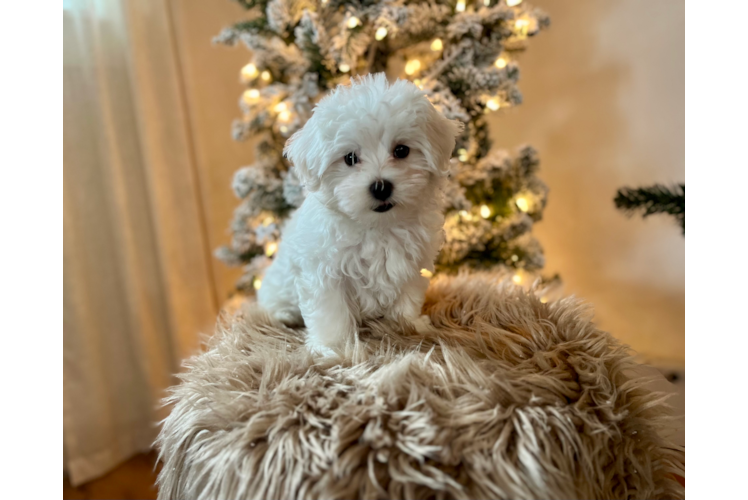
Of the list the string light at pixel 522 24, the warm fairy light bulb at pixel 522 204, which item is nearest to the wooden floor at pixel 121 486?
the warm fairy light bulb at pixel 522 204

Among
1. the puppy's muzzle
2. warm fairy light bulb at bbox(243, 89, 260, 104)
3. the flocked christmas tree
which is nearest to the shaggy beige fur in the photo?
the puppy's muzzle

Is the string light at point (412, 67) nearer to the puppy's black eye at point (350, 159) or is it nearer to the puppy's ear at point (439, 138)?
the puppy's ear at point (439, 138)

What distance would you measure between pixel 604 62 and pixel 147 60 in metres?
1.87

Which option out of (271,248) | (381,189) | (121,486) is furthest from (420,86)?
(121,486)

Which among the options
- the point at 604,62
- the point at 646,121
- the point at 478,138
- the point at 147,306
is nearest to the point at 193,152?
the point at 147,306

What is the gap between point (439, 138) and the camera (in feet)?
2.99

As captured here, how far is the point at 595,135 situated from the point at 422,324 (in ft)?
4.73

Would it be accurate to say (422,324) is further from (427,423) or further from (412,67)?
(412,67)

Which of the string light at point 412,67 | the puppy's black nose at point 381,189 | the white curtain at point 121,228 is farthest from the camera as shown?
the white curtain at point 121,228

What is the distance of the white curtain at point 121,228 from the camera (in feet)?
5.21

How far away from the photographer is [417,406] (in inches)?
27.9

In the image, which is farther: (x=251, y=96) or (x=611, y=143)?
(x=611, y=143)

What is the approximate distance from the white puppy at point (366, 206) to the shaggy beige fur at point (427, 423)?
0.11 meters

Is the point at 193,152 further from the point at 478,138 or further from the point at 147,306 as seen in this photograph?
the point at 478,138
